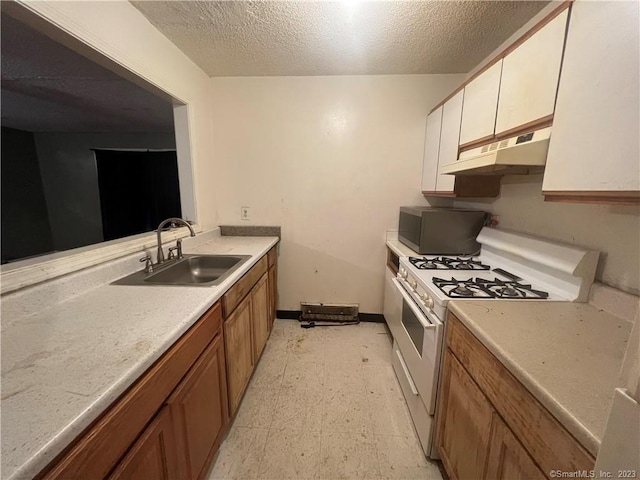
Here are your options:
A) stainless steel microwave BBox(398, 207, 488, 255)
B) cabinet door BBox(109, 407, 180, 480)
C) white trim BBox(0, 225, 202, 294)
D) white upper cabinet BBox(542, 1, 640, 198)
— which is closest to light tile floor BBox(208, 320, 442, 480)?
cabinet door BBox(109, 407, 180, 480)

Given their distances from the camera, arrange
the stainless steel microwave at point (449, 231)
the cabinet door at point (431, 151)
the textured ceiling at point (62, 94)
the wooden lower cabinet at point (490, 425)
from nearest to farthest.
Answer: the wooden lower cabinet at point (490, 425)
the textured ceiling at point (62, 94)
the stainless steel microwave at point (449, 231)
the cabinet door at point (431, 151)

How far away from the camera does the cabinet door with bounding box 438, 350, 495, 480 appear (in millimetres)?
875

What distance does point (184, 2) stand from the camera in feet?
4.61

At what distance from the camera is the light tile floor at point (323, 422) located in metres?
1.25

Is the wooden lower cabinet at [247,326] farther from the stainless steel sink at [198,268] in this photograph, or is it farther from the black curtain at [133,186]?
the black curtain at [133,186]

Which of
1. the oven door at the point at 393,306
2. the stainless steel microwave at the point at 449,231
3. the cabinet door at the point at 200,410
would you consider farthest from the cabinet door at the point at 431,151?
the cabinet door at the point at 200,410

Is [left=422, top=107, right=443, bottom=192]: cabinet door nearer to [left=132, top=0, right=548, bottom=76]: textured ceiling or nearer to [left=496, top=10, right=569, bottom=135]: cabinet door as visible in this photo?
[left=132, top=0, right=548, bottom=76]: textured ceiling

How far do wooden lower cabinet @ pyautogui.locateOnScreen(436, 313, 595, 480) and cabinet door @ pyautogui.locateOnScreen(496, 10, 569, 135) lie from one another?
950 millimetres

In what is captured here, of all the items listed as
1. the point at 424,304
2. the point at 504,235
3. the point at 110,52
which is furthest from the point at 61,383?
the point at 504,235

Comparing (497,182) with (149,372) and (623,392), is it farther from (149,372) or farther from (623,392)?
(149,372)

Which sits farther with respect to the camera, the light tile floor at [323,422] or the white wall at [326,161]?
the white wall at [326,161]

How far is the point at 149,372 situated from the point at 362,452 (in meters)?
1.19

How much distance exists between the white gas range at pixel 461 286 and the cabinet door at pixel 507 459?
0.39 metres

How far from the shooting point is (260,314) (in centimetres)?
189
